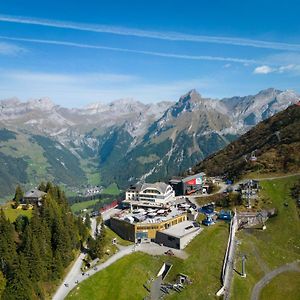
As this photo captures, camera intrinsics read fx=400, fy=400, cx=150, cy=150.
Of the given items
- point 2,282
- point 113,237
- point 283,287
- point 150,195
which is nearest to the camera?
point 2,282

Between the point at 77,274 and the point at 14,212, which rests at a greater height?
the point at 14,212

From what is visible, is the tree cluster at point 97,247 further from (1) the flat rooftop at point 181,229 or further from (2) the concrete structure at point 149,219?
(1) the flat rooftop at point 181,229

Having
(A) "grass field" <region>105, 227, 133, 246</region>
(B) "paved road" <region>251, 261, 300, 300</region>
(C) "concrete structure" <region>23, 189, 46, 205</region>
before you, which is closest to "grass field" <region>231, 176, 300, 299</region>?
(B) "paved road" <region>251, 261, 300, 300</region>

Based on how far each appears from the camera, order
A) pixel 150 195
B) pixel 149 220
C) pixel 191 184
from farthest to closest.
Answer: pixel 191 184, pixel 150 195, pixel 149 220

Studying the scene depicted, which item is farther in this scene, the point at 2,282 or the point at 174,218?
the point at 174,218

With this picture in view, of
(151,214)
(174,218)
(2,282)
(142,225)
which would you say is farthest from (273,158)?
(2,282)

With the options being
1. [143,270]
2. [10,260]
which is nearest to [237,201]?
[143,270]

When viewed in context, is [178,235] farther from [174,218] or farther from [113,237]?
[113,237]

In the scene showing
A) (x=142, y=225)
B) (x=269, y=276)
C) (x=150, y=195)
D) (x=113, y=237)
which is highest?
(x=150, y=195)
